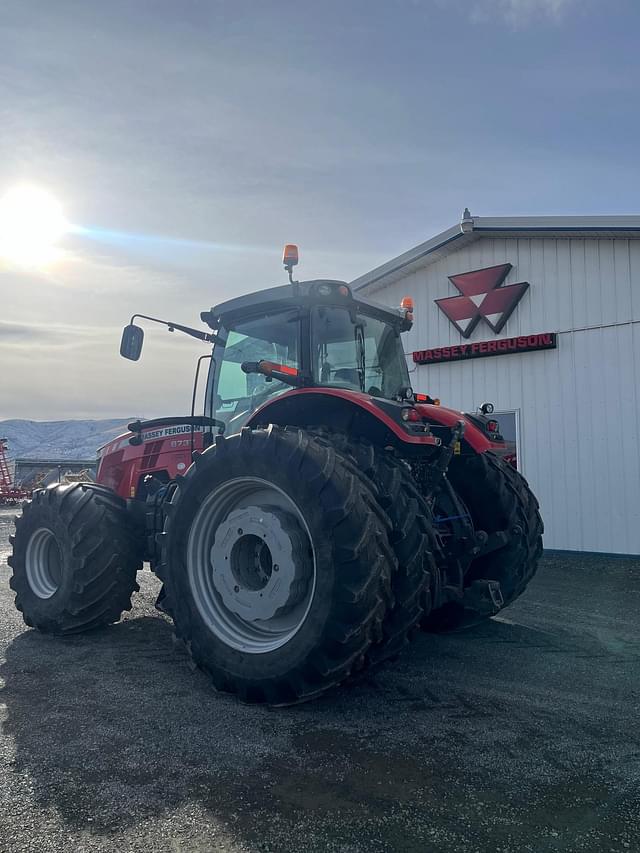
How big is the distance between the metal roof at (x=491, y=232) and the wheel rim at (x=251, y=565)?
804 cm

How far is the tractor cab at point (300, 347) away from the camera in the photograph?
4.61 m

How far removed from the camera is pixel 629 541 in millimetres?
9586

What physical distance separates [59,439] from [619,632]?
71824 mm

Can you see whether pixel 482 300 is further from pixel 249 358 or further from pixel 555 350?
pixel 249 358

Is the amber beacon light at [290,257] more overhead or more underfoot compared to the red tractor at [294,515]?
more overhead

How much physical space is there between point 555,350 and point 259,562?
7996 mm

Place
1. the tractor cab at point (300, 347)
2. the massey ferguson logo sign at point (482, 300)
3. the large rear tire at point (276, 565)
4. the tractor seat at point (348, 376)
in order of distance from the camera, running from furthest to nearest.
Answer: the massey ferguson logo sign at point (482, 300) < the tractor seat at point (348, 376) < the tractor cab at point (300, 347) < the large rear tire at point (276, 565)

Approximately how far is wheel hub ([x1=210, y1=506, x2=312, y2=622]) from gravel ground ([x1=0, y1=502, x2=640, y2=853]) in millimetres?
550

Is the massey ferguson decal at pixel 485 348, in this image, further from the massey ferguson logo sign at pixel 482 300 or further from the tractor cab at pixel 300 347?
the tractor cab at pixel 300 347

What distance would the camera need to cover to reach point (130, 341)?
5281mm

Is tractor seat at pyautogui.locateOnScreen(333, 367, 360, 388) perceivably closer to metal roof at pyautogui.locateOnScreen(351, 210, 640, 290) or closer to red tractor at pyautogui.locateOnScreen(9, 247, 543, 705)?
red tractor at pyautogui.locateOnScreen(9, 247, 543, 705)

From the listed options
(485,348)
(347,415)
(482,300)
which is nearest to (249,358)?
(347,415)

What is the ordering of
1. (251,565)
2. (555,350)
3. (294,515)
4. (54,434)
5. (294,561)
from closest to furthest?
(294,561) → (294,515) → (251,565) → (555,350) → (54,434)

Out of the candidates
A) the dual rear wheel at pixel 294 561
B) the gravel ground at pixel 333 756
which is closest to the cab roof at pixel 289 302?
the dual rear wheel at pixel 294 561
